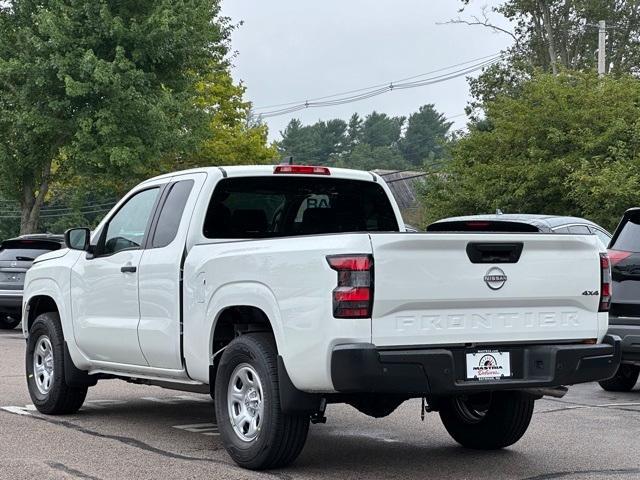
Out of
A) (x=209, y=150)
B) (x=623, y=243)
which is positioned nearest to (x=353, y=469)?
(x=623, y=243)

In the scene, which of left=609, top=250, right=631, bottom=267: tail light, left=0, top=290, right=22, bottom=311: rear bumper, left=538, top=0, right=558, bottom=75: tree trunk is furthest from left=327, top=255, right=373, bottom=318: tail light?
left=538, top=0, right=558, bottom=75: tree trunk

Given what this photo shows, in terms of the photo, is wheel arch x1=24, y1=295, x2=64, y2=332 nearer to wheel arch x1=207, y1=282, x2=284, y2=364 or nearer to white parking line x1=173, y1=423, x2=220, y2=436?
white parking line x1=173, y1=423, x2=220, y2=436

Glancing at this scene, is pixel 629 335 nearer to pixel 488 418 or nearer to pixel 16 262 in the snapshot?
pixel 488 418

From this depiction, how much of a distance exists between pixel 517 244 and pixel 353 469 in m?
1.78

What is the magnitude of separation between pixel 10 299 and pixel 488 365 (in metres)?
14.2

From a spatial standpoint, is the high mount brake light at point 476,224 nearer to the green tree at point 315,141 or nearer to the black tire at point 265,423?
the black tire at point 265,423

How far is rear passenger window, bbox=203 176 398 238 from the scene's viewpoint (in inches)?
340

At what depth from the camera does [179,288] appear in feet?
26.0

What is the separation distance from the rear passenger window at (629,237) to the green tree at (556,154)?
1421 cm

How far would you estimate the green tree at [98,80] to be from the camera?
28.3 meters

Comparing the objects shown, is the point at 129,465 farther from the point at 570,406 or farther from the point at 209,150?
the point at 209,150

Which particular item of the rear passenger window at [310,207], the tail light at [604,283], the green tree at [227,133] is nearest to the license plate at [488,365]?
the tail light at [604,283]

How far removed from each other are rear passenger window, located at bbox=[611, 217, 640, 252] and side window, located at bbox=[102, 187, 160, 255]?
4.72 meters

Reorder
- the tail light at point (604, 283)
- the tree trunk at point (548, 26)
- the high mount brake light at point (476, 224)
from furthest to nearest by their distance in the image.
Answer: the tree trunk at point (548, 26) < the high mount brake light at point (476, 224) < the tail light at point (604, 283)
